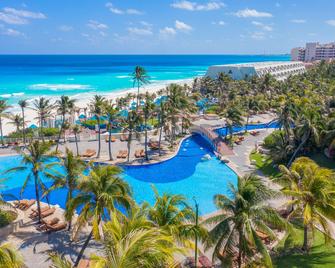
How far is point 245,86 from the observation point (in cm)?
8188

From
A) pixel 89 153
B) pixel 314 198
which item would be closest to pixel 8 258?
pixel 314 198

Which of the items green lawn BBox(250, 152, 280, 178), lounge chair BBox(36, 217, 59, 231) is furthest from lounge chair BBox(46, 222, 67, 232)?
green lawn BBox(250, 152, 280, 178)

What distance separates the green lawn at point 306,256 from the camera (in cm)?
1842

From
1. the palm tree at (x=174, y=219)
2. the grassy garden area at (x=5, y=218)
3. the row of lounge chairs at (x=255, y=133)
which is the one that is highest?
the palm tree at (x=174, y=219)

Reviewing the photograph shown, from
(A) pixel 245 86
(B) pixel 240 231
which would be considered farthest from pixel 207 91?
(B) pixel 240 231

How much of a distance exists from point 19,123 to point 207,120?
3561 centimetres

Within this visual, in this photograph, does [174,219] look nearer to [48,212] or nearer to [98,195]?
[98,195]

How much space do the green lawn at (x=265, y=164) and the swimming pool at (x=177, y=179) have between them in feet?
12.2

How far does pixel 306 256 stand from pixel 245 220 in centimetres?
753

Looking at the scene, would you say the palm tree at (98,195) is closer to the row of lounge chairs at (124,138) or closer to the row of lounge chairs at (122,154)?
the row of lounge chairs at (122,154)

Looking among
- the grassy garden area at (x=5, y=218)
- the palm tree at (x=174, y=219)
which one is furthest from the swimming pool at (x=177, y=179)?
the palm tree at (x=174, y=219)

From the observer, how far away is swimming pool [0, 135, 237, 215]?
31.4 metres

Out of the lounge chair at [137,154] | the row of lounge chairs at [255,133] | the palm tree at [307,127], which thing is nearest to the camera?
the palm tree at [307,127]

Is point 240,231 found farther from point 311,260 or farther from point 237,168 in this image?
point 237,168
